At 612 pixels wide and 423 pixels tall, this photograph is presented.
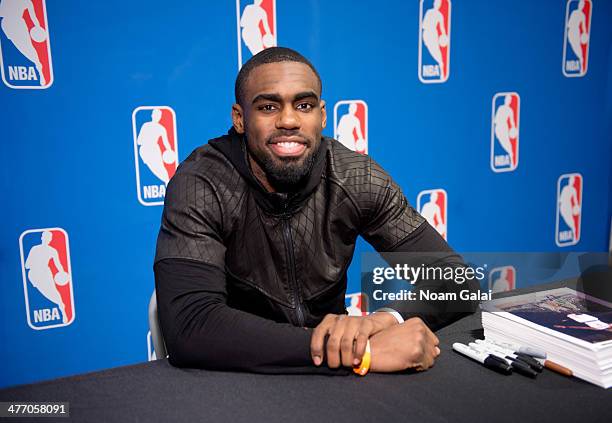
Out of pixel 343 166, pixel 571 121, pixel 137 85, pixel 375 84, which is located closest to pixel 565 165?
pixel 571 121

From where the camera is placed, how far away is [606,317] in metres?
1.13

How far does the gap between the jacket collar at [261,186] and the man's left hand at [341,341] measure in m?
0.45

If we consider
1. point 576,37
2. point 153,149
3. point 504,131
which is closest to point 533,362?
point 153,149

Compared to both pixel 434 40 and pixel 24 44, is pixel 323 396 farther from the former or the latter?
pixel 434 40

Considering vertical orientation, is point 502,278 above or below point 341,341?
below

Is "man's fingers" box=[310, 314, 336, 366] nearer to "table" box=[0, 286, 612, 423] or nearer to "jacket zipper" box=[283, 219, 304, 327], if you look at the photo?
"table" box=[0, 286, 612, 423]

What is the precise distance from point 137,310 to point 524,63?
2292mm

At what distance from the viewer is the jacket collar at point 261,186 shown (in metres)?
1.47

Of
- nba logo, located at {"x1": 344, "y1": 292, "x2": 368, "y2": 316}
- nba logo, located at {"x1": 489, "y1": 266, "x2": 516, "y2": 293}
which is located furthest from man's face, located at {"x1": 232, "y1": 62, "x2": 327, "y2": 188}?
nba logo, located at {"x1": 489, "y1": 266, "x2": 516, "y2": 293}

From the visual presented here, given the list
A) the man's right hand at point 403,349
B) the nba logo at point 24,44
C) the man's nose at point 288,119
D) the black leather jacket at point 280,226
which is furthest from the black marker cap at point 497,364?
the nba logo at point 24,44

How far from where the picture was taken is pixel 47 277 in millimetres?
2064

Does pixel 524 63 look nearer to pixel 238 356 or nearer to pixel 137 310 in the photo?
pixel 137 310

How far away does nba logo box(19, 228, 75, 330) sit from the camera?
6.64 ft

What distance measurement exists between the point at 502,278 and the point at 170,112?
82.6 inches
